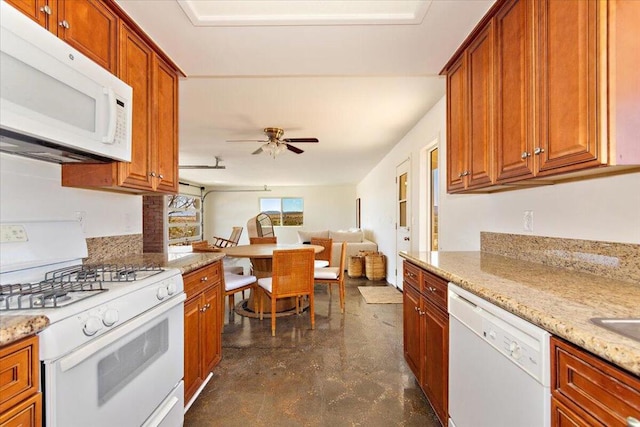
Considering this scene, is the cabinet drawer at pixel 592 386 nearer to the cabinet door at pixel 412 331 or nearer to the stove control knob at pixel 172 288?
the cabinet door at pixel 412 331

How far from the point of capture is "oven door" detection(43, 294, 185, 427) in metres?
0.87

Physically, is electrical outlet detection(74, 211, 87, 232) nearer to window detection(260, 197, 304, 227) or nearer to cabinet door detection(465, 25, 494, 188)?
cabinet door detection(465, 25, 494, 188)

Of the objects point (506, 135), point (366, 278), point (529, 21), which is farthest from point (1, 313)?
A: point (366, 278)

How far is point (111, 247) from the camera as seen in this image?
2.01 metres

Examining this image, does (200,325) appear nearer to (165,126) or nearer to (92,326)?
(92,326)

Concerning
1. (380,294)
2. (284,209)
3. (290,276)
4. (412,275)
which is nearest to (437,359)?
(412,275)

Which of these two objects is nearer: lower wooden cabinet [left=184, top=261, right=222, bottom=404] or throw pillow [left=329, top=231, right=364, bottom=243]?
lower wooden cabinet [left=184, top=261, right=222, bottom=404]

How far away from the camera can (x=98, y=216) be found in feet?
6.24

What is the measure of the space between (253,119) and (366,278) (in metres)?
3.59

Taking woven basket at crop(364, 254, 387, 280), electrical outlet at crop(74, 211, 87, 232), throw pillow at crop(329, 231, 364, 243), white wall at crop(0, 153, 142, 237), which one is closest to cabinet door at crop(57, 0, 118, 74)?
white wall at crop(0, 153, 142, 237)

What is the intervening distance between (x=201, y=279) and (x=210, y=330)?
428mm

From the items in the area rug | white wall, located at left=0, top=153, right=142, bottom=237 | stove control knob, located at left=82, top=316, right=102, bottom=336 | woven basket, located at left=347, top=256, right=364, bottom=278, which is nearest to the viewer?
stove control knob, located at left=82, top=316, right=102, bottom=336

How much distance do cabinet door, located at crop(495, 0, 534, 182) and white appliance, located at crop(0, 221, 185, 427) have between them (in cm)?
177

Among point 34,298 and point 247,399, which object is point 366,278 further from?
point 34,298
